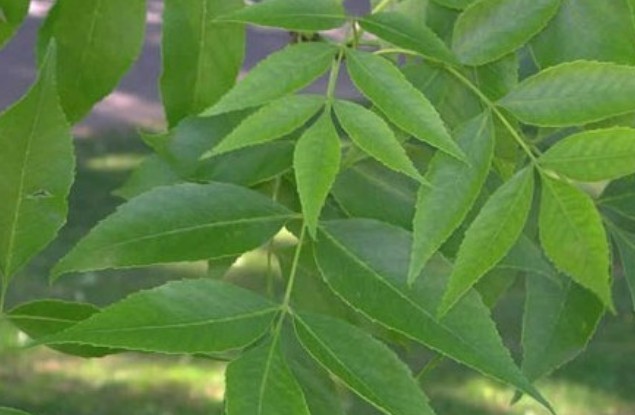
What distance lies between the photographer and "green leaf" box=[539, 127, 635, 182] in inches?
40.0

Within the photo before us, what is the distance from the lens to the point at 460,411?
4.55 m

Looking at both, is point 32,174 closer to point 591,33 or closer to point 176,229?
point 176,229

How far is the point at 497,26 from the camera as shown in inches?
44.2

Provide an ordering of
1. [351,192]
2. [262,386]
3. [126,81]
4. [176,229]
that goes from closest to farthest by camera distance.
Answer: [262,386]
[176,229]
[351,192]
[126,81]

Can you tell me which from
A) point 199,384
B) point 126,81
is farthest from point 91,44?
point 126,81

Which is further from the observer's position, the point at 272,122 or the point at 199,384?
the point at 199,384

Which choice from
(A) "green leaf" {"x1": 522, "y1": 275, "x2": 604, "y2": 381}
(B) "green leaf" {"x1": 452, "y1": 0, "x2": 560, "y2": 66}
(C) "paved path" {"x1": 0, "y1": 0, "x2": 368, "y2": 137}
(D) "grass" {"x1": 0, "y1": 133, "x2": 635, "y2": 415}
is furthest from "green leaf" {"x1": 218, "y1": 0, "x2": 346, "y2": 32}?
(C) "paved path" {"x1": 0, "y1": 0, "x2": 368, "y2": 137}

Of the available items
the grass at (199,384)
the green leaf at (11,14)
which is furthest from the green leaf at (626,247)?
the grass at (199,384)

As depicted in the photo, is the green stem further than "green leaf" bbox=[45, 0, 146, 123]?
No

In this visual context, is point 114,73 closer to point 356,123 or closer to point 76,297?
point 356,123

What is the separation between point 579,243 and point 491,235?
7 cm

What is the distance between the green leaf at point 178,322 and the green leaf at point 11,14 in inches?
14.7

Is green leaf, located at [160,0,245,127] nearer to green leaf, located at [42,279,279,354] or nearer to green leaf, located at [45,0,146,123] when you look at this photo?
green leaf, located at [45,0,146,123]

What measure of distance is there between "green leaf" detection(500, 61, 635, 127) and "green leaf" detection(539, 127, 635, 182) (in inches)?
0.6
